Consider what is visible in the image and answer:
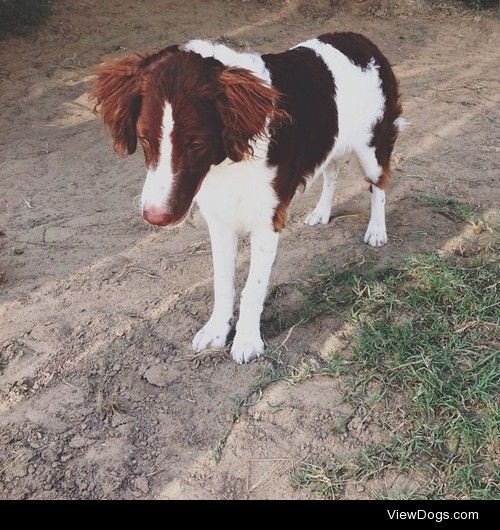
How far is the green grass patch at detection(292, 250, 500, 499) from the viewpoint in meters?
2.50

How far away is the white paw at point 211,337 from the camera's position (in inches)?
125

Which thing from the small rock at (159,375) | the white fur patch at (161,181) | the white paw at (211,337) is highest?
the white fur patch at (161,181)

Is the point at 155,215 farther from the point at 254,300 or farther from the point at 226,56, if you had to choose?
the point at 254,300

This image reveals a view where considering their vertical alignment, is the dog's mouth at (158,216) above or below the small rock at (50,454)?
above

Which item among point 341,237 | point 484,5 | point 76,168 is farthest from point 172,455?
point 484,5

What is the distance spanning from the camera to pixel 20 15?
694cm

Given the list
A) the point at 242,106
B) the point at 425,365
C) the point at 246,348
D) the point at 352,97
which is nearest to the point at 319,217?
the point at 352,97

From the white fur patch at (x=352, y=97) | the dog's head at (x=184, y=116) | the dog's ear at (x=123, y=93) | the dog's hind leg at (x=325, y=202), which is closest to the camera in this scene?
the dog's head at (x=184, y=116)

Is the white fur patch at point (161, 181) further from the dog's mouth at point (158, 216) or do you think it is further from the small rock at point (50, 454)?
the small rock at point (50, 454)

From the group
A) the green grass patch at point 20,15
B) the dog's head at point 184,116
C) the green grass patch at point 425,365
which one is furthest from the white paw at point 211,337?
the green grass patch at point 20,15

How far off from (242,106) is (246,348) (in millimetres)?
1306

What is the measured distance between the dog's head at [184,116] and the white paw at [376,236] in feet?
5.80

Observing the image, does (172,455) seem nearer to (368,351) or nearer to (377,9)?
(368,351)
